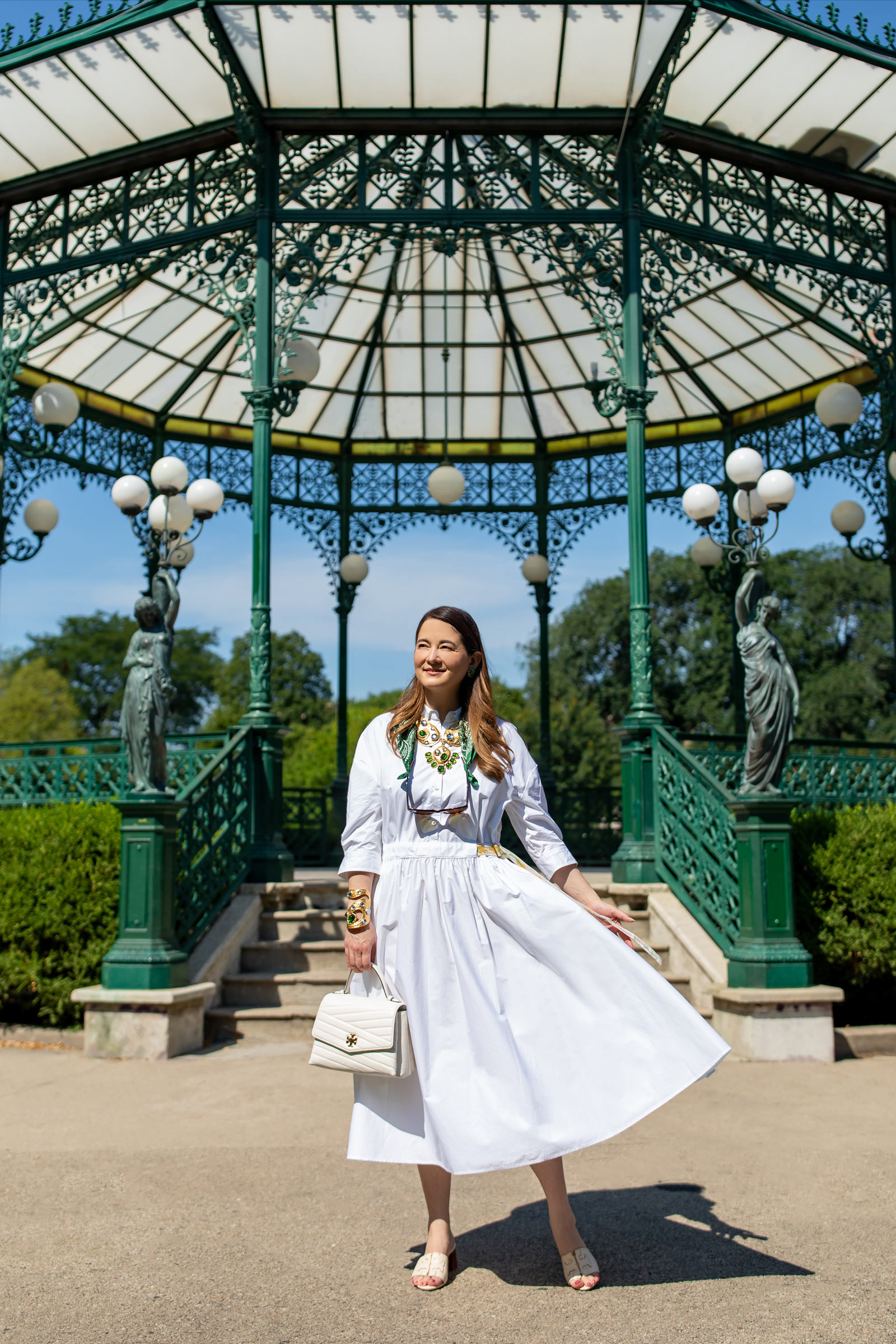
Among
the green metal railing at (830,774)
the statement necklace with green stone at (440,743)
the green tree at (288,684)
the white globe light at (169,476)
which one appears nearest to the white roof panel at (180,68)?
the white globe light at (169,476)

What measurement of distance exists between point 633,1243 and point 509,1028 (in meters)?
0.98

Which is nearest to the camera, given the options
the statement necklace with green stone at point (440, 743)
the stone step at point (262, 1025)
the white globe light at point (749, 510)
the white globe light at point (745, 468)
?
the statement necklace with green stone at point (440, 743)

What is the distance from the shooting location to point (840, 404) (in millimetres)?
10648

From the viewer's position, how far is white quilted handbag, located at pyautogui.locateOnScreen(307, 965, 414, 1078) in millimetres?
2938

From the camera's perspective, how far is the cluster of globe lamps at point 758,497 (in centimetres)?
815

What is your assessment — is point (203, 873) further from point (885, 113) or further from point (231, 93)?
point (885, 113)

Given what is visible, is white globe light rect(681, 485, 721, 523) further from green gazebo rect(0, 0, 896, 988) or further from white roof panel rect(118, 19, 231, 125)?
white roof panel rect(118, 19, 231, 125)

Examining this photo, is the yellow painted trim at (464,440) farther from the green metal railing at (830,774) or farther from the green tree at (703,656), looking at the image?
the green tree at (703,656)

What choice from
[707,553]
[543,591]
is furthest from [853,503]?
[543,591]

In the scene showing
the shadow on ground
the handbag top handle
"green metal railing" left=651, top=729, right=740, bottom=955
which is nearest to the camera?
the handbag top handle

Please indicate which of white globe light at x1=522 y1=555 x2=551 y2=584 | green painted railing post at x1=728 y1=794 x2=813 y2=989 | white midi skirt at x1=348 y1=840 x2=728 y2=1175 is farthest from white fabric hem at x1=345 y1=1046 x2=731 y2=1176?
white globe light at x1=522 y1=555 x2=551 y2=584

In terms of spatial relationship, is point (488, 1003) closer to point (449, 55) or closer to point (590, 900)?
point (590, 900)

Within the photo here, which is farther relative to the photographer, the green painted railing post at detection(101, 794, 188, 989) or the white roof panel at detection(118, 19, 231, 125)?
the white roof panel at detection(118, 19, 231, 125)

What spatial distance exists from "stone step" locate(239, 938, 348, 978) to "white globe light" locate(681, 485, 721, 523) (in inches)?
173
